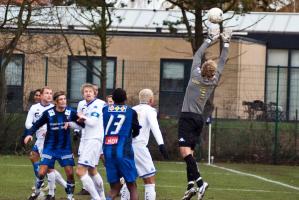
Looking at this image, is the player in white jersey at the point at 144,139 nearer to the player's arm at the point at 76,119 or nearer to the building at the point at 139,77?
the player's arm at the point at 76,119

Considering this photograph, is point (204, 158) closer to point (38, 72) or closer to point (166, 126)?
point (166, 126)

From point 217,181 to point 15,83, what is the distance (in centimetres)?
1111

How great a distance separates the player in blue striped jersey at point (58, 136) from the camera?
51.0 ft

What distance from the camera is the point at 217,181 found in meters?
21.0

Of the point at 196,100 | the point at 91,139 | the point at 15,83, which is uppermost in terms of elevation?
the point at 15,83

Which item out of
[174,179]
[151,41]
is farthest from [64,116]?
[151,41]

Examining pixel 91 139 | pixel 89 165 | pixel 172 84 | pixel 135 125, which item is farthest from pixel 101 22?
pixel 135 125

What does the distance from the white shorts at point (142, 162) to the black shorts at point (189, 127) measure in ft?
1.96

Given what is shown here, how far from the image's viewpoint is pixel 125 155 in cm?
1364

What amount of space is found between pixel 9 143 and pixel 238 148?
704 centimetres

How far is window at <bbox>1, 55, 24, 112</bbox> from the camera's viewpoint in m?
29.3

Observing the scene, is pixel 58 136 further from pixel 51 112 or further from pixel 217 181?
pixel 217 181

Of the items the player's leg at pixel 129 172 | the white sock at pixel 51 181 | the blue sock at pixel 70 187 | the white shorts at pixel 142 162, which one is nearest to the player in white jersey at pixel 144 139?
the white shorts at pixel 142 162

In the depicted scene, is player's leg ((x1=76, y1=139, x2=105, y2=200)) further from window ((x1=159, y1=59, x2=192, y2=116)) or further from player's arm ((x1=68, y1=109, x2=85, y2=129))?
window ((x1=159, y1=59, x2=192, y2=116))
